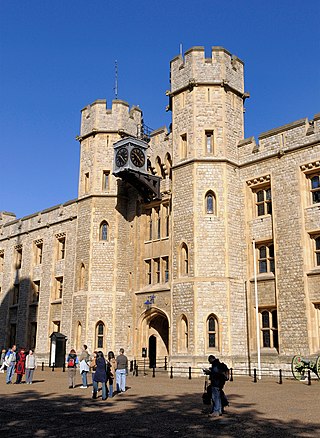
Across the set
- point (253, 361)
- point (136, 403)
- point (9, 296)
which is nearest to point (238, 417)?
point (136, 403)

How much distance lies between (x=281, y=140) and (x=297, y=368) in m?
9.99

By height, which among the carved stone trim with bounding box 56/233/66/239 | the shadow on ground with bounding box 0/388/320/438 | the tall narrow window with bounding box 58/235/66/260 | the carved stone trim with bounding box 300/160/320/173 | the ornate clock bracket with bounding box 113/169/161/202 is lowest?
the shadow on ground with bounding box 0/388/320/438

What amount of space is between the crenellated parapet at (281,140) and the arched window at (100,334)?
11.4 meters

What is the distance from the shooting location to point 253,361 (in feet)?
70.1

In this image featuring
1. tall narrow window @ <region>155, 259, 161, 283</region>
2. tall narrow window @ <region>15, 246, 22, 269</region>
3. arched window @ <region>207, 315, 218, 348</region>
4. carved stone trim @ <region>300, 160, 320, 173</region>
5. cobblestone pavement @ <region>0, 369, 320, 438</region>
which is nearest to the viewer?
cobblestone pavement @ <region>0, 369, 320, 438</region>

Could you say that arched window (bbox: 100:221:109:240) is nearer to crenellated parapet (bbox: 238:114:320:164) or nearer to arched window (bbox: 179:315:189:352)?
arched window (bbox: 179:315:189:352)

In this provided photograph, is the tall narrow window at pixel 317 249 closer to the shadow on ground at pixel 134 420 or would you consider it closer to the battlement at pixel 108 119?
the shadow on ground at pixel 134 420

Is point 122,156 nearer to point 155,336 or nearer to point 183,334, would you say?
point 155,336

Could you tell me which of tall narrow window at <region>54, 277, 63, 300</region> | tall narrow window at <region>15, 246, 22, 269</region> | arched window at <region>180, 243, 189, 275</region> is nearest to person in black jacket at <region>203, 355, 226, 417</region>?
arched window at <region>180, 243, 189, 275</region>

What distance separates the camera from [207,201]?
76.5ft

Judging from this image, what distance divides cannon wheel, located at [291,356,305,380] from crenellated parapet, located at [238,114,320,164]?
8.88m

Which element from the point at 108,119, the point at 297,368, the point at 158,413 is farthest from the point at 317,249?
the point at 108,119

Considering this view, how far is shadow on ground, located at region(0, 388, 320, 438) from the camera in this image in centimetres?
869

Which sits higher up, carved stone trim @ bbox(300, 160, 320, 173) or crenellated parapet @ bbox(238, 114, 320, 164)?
Result: crenellated parapet @ bbox(238, 114, 320, 164)
